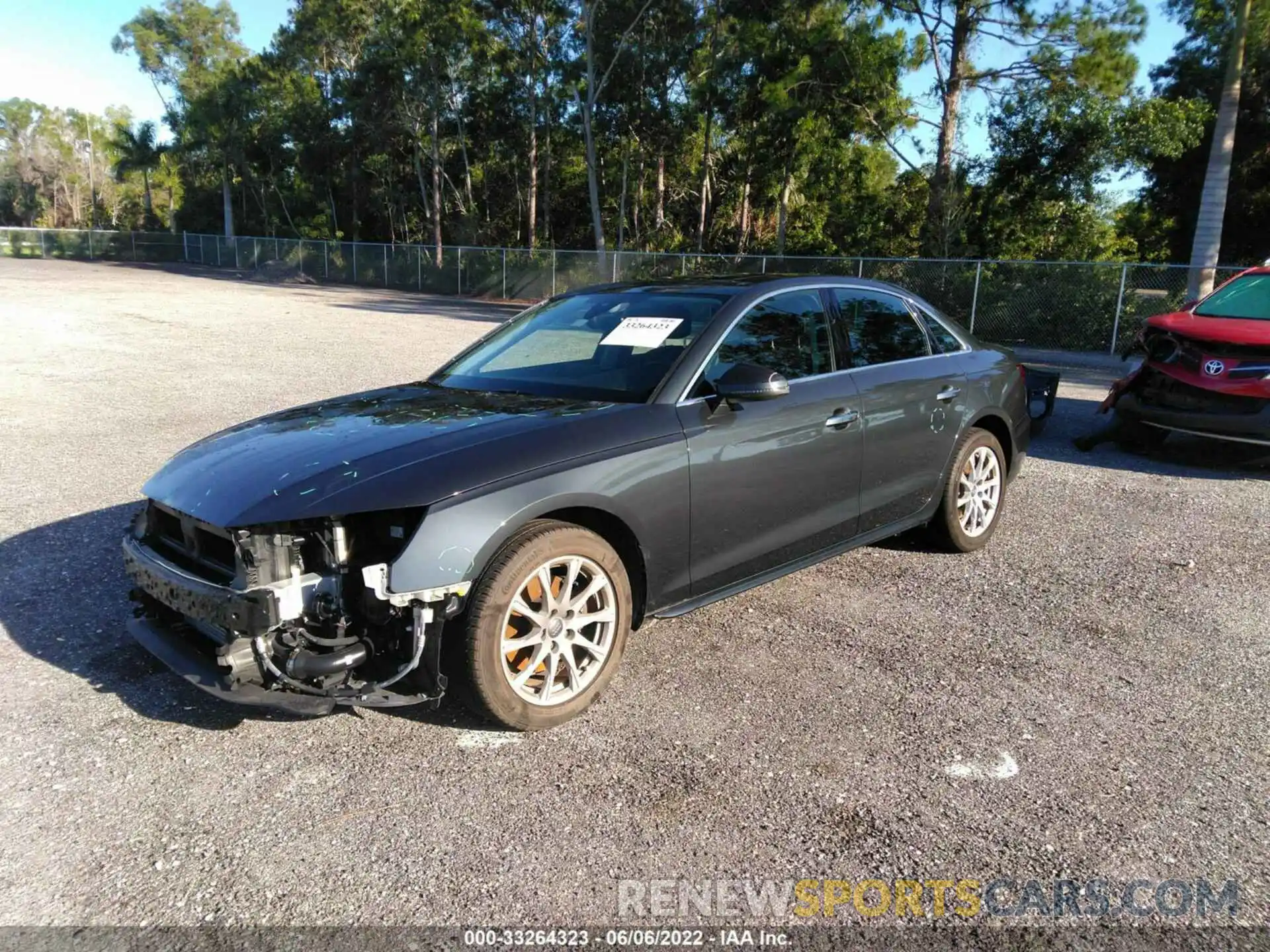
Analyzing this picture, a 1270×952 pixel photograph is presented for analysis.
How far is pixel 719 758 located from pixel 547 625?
2.55 ft

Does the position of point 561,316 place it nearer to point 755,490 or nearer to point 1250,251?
point 755,490

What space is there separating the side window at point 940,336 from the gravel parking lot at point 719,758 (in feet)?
3.85

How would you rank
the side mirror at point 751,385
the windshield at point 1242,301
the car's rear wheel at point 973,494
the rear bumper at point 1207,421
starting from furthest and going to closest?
the windshield at point 1242,301, the rear bumper at point 1207,421, the car's rear wheel at point 973,494, the side mirror at point 751,385

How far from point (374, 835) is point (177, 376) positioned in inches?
420

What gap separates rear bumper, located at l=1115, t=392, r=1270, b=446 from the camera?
22.7 feet

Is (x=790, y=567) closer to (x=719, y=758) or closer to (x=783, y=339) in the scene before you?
(x=783, y=339)

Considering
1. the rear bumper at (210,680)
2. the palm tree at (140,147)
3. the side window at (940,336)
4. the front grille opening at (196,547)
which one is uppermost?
the palm tree at (140,147)

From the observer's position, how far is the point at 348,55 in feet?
163

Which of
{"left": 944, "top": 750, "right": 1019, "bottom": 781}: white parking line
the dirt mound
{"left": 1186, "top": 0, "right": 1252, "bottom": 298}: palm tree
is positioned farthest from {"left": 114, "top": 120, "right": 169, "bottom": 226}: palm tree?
{"left": 944, "top": 750, "right": 1019, "bottom": 781}: white parking line

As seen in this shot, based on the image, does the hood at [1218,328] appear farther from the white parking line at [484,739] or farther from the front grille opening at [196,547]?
the front grille opening at [196,547]

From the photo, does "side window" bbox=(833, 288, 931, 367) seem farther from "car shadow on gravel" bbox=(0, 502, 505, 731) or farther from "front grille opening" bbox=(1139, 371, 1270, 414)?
"front grille opening" bbox=(1139, 371, 1270, 414)

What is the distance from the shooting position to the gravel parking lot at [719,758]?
8.44 feet

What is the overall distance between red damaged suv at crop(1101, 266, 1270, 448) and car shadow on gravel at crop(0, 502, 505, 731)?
6.58 metres

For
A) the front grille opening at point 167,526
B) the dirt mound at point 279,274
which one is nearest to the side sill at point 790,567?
the front grille opening at point 167,526
